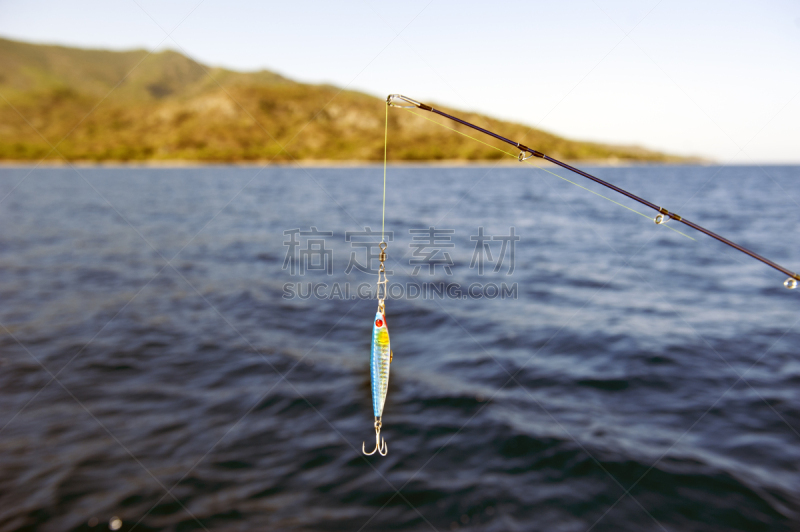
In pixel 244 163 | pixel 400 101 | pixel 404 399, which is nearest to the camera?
pixel 400 101

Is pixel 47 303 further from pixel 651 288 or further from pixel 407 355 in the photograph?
pixel 651 288

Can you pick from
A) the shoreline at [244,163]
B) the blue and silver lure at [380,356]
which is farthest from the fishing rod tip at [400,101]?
the shoreline at [244,163]

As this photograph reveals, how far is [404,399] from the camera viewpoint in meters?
9.78

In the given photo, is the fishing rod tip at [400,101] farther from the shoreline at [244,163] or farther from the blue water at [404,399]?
the shoreline at [244,163]

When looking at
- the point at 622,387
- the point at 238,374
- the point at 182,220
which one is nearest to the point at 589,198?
the point at 182,220

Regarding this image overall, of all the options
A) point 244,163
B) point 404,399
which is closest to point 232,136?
point 244,163

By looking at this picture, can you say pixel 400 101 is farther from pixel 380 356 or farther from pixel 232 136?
pixel 232 136

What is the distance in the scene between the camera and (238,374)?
1069cm

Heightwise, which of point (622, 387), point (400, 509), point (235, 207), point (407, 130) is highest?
point (407, 130)

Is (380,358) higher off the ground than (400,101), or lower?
lower

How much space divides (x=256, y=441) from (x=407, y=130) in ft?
590

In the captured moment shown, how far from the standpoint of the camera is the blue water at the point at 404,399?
682 cm

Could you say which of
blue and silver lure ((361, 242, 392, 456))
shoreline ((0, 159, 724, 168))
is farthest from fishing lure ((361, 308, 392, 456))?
shoreline ((0, 159, 724, 168))

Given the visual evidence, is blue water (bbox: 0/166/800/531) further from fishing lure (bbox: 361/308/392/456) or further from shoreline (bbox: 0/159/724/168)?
shoreline (bbox: 0/159/724/168)
